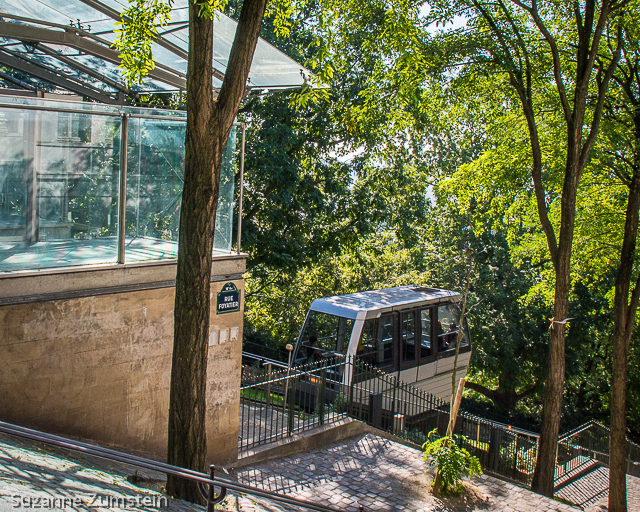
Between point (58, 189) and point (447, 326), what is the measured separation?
11.3 metres

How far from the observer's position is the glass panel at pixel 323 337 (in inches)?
522

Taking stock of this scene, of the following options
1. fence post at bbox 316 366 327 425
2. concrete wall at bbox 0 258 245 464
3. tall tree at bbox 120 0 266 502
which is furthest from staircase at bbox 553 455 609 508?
tall tree at bbox 120 0 266 502

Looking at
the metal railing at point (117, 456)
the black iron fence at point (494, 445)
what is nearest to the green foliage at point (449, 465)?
the black iron fence at point (494, 445)

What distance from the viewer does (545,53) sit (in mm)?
12305

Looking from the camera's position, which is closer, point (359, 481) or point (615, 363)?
point (359, 481)

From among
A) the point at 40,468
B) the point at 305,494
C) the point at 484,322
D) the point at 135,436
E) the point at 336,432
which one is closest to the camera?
the point at 40,468

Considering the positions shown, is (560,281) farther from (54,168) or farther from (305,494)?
(54,168)

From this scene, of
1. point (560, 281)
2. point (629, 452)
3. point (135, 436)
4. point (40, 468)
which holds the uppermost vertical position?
point (560, 281)

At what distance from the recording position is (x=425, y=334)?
14.7 meters

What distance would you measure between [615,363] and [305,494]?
326 inches

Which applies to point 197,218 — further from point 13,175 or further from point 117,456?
point 117,456

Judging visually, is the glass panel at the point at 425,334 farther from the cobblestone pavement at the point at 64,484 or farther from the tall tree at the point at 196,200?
the tall tree at the point at 196,200

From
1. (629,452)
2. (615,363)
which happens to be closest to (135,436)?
(615,363)

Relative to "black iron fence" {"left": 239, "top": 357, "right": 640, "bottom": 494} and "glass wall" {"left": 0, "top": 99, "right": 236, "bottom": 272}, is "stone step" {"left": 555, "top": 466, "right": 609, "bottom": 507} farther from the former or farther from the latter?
"glass wall" {"left": 0, "top": 99, "right": 236, "bottom": 272}
